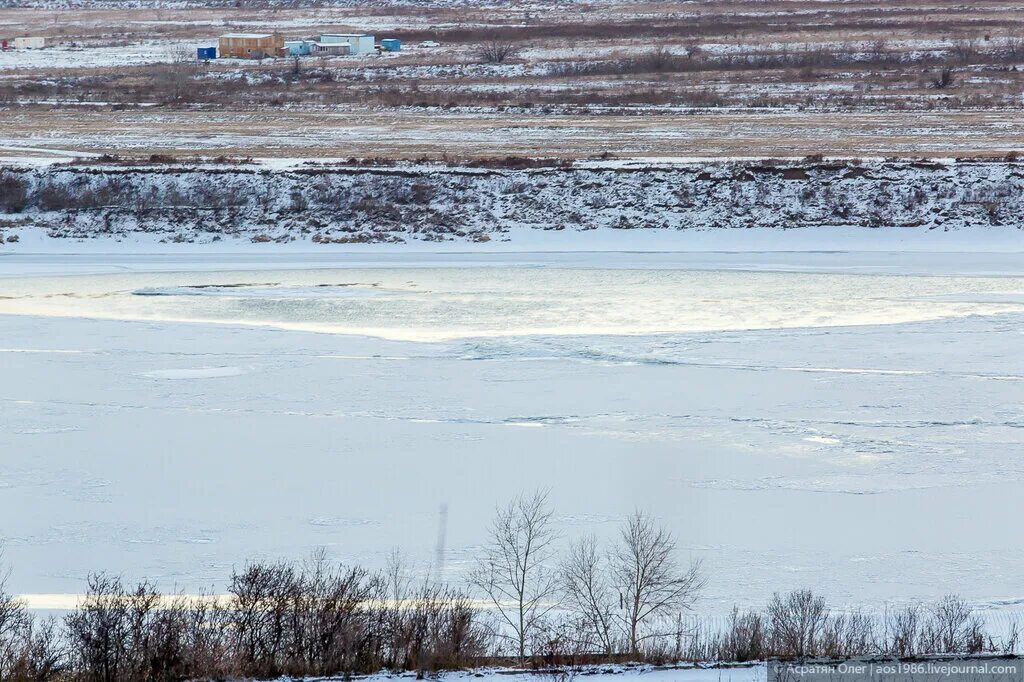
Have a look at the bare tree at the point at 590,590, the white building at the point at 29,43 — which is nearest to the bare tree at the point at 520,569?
the bare tree at the point at 590,590

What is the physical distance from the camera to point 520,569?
40.1 feet

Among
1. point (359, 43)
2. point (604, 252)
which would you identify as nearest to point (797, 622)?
point (604, 252)

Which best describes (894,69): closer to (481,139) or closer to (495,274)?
(481,139)

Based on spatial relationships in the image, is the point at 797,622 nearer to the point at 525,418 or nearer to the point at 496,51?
the point at 525,418

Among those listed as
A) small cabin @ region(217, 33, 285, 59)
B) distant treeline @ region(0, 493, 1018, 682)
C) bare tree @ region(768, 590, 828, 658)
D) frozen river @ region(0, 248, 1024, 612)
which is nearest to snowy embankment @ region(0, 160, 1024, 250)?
frozen river @ region(0, 248, 1024, 612)

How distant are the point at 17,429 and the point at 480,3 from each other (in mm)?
82133

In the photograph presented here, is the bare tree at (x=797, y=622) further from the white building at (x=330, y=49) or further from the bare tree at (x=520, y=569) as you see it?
the white building at (x=330, y=49)

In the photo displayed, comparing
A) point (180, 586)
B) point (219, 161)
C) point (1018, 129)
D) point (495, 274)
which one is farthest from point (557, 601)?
point (1018, 129)

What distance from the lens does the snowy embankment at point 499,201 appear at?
29.4 m

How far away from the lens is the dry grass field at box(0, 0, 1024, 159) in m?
35.8

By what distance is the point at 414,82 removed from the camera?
51656 mm

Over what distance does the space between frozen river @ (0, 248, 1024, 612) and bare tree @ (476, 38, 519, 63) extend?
108ft

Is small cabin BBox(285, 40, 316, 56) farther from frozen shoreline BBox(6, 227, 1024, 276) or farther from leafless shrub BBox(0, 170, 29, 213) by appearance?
frozen shoreline BBox(6, 227, 1024, 276)

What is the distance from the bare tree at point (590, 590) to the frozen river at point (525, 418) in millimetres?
907
